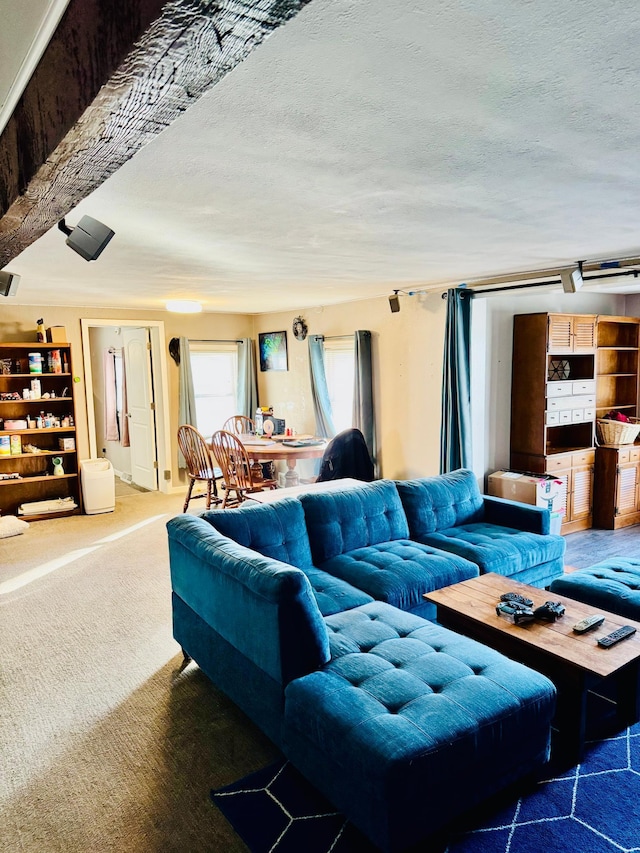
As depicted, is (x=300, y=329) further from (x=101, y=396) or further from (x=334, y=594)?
(x=334, y=594)

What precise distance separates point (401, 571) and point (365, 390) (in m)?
3.03

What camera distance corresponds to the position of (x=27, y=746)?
7.99 ft

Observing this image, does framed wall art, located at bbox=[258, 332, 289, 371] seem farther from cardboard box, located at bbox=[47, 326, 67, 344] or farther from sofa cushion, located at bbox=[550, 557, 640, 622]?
sofa cushion, located at bbox=[550, 557, 640, 622]

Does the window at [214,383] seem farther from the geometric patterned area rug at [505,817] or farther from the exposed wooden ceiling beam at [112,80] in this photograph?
the exposed wooden ceiling beam at [112,80]

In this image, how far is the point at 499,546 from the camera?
350cm

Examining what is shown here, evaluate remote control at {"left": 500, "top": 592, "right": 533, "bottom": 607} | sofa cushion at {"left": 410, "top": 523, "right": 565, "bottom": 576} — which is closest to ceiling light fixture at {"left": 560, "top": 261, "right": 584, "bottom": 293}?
sofa cushion at {"left": 410, "top": 523, "right": 565, "bottom": 576}

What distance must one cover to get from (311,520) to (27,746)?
1.74 m

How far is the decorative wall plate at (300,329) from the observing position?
6.93m

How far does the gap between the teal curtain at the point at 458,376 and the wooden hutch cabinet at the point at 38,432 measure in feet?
13.1

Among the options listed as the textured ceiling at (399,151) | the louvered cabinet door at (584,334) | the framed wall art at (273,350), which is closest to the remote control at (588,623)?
the textured ceiling at (399,151)

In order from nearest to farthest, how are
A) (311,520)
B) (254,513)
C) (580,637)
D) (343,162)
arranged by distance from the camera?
(343,162) < (580,637) < (254,513) < (311,520)

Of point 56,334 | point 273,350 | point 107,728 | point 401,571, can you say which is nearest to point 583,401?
point 401,571

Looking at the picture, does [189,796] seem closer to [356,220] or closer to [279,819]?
[279,819]

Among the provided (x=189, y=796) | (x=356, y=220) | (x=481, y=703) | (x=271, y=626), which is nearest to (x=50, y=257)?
(x=356, y=220)
